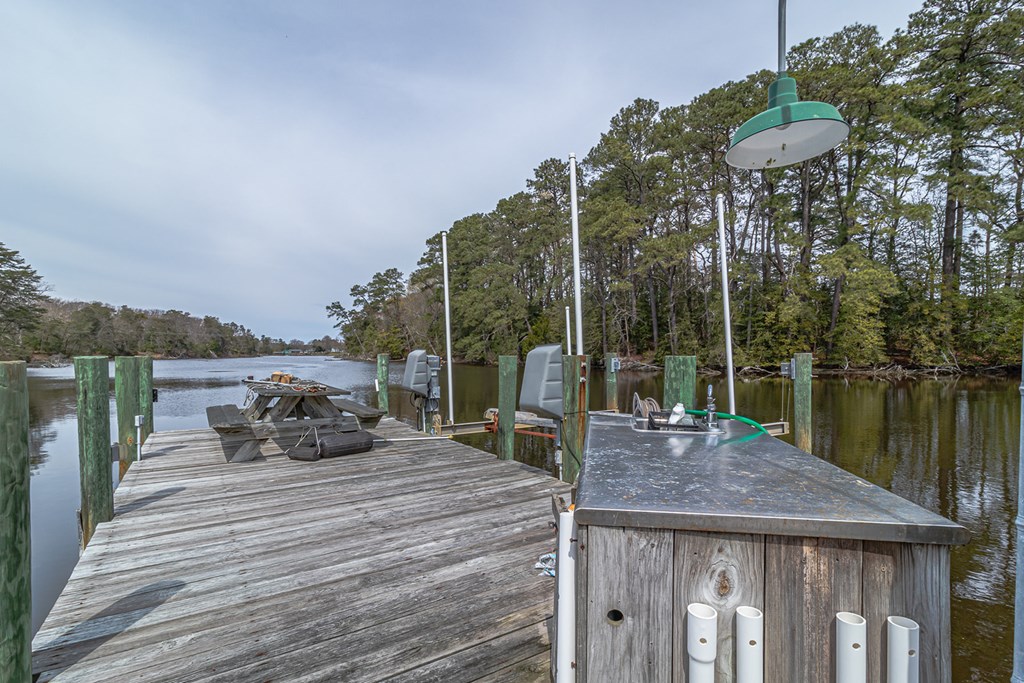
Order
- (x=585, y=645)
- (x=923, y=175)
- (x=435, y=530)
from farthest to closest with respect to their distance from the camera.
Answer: (x=923, y=175) < (x=435, y=530) < (x=585, y=645)

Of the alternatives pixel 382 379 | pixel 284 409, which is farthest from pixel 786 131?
pixel 382 379

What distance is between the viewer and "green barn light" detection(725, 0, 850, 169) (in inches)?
82.3

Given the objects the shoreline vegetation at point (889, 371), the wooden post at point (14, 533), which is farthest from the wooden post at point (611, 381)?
the shoreline vegetation at point (889, 371)

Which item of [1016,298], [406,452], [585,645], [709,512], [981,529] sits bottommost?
[981,529]

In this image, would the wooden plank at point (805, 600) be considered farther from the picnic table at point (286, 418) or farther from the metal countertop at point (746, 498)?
the picnic table at point (286, 418)

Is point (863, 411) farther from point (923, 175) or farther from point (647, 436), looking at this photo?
point (923, 175)

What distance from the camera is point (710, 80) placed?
2047 cm

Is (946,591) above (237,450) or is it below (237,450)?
above

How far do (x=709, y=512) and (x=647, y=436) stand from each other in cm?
106

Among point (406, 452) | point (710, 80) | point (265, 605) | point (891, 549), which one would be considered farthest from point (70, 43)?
point (710, 80)

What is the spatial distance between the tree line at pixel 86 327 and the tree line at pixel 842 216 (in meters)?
31.0

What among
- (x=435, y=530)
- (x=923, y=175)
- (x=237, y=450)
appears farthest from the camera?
(x=923, y=175)

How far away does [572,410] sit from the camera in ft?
13.0

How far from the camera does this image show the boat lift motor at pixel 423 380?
616cm
